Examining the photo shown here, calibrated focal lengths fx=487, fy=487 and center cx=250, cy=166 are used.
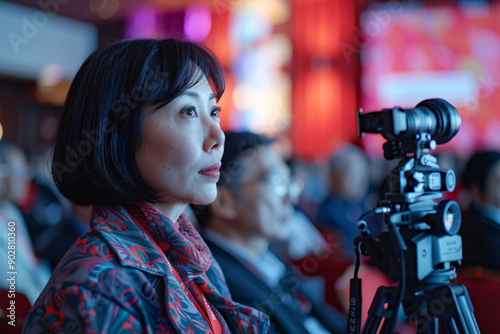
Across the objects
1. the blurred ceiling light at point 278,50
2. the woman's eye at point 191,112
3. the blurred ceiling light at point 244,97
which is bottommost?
the woman's eye at point 191,112

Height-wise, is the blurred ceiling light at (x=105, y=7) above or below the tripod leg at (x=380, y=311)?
above

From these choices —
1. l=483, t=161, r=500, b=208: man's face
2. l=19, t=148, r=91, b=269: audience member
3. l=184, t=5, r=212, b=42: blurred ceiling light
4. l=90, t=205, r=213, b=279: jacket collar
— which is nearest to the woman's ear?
l=19, t=148, r=91, b=269: audience member

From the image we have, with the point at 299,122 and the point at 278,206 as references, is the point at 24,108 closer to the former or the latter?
the point at 299,122

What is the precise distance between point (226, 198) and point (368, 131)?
0.96 m

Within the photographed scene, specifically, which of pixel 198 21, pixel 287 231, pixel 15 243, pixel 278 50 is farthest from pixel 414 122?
pixel 198 21

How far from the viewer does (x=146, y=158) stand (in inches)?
34.1

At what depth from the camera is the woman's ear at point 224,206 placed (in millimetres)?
1713

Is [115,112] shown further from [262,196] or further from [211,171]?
[262,196]

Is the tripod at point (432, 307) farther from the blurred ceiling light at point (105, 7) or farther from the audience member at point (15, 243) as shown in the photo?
the blurred ceiling light at point (105, 7)

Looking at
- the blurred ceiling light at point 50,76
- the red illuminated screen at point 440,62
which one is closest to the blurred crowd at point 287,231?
the red illuminated screen at point 440,62

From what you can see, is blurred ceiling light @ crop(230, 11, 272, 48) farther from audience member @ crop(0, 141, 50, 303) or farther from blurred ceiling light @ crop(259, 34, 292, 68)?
audience member @ crop(0, 141, 50, 303)

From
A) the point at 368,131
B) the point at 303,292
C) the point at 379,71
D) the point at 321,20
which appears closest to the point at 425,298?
the point at 368,131

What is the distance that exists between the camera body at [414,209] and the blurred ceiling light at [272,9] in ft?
21.8

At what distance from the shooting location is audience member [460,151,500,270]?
225 centimetres
